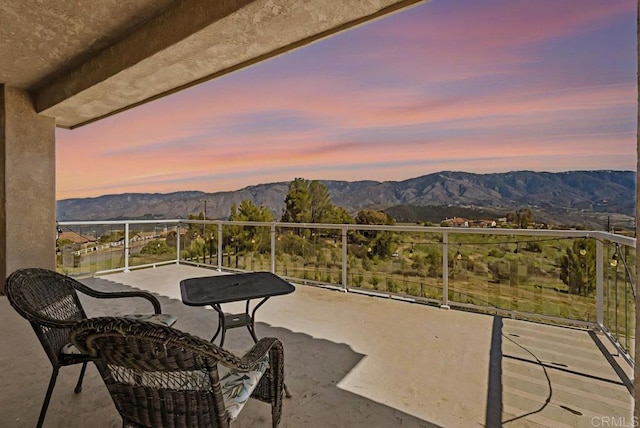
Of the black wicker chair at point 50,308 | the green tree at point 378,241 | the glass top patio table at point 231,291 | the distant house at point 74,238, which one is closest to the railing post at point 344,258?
the green tree at point 378,241

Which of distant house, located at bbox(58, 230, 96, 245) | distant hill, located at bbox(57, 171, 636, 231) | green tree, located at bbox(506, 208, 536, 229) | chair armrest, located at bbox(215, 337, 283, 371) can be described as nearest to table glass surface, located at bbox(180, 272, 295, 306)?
chair armrest, located at bbox(215, 337, 283, 371)

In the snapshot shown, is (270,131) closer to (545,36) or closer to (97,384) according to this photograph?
(545,36)

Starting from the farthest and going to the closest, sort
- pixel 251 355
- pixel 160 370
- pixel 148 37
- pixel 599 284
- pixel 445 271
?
pixel 445 271, pixel 599 284, pixel 148 37, pixel 251 355, pixel 160 370

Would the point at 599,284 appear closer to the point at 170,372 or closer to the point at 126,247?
the point at 170,372

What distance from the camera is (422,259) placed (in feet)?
15.8

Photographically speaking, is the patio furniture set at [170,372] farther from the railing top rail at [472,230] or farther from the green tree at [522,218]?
the green tree at [522,218]

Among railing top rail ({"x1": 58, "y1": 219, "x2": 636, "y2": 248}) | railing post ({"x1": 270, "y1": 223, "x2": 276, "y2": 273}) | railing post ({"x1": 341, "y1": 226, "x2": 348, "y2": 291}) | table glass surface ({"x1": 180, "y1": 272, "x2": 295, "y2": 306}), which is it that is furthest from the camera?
railing post ({"x1": 270, "y1": 223, "x2": 276, "y2": 273})

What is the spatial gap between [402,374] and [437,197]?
5538 millimetres

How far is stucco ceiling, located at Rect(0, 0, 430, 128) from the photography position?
2744mm

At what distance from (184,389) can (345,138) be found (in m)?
8.81

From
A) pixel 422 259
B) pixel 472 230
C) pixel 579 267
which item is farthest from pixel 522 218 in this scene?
pixel 422 259

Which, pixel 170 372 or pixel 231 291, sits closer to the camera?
pixel 170 372

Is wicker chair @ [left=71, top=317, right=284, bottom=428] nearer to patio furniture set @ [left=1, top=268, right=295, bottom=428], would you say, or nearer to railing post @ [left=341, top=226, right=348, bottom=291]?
patio furniture set @ [left=1, top=268, right=295, bottom=428]

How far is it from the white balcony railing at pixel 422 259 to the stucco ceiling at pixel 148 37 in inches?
108
